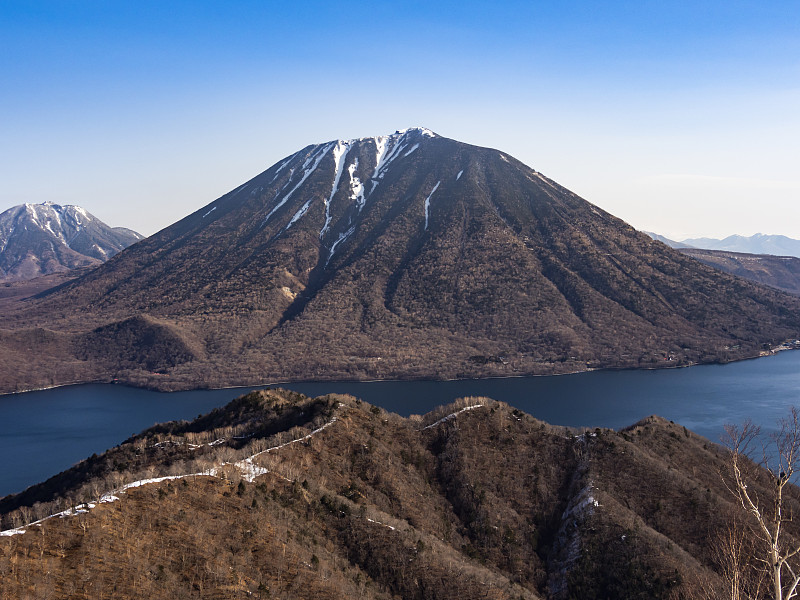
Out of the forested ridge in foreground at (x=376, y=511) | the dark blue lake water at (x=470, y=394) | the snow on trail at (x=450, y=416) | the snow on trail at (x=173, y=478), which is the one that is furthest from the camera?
the dark blue lake water at (x=470, y=394)

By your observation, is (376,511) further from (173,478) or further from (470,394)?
(470,394)

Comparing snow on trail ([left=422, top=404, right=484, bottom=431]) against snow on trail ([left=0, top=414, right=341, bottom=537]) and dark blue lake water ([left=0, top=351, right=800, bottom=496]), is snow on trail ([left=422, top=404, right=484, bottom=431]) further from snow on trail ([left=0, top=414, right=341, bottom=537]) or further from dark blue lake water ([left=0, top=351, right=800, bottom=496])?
dark blue lake water ([left=0, top=351, right=800, bottom=496])

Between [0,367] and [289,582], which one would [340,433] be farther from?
[0,367]

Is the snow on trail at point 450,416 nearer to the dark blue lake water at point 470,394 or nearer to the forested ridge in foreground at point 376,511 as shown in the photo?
the forested ridge in foreground at point 376,511

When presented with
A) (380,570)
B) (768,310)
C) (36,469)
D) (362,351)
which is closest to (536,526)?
(380,570)

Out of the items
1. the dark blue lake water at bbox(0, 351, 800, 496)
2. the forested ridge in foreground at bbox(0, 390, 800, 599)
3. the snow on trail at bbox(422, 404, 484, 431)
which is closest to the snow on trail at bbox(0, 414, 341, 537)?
the forested ridge in foreground at bbox(0, 390, 800, 599)

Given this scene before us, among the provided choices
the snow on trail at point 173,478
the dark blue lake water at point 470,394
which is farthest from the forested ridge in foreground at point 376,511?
the dark blue lake water at point 470,394

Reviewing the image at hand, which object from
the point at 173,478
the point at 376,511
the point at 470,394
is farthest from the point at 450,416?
the point at 470,394
